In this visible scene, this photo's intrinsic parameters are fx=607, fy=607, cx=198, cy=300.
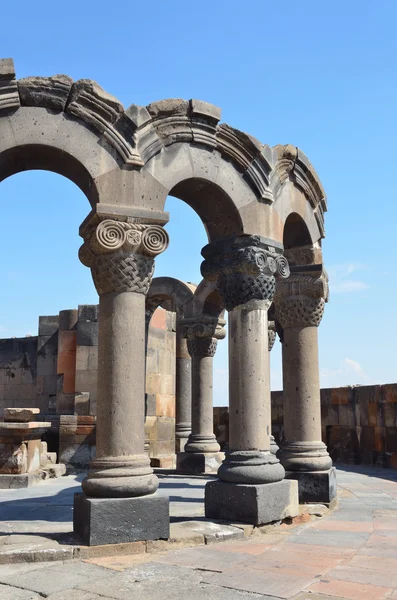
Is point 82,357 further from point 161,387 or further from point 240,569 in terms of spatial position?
point 240,569

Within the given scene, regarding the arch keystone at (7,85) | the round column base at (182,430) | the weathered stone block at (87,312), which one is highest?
the arch keystone at (7,85)

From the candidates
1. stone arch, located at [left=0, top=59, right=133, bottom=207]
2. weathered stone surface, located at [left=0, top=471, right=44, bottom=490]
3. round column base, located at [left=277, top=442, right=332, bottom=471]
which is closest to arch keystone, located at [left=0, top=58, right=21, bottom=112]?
stone arch, located at [left=0, top=59, right=133, bottom=207]

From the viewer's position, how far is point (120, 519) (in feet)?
17.2

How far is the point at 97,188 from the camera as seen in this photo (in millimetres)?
5875

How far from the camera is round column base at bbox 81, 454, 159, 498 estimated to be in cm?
532

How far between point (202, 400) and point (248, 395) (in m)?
5.92

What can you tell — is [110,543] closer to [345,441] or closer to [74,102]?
[74,102]

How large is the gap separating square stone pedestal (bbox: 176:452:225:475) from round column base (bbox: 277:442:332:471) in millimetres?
4260

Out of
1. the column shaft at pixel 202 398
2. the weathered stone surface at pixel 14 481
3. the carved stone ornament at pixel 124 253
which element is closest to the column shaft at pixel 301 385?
the carved stone ornament at pixel 124 253

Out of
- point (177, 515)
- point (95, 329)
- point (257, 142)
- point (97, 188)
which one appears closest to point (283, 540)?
point (177, 515)

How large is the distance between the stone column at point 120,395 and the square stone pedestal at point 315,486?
2616 millimetres

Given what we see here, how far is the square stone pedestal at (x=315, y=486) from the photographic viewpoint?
24.3 feet

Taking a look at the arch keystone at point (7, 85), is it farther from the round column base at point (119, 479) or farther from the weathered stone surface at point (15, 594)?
the weathered stone surface at point (15, 594)

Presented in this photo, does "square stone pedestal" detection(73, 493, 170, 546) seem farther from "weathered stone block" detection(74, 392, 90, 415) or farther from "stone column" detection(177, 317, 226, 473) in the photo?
"weathered stone block" detection(74, 392, 90, 415)
